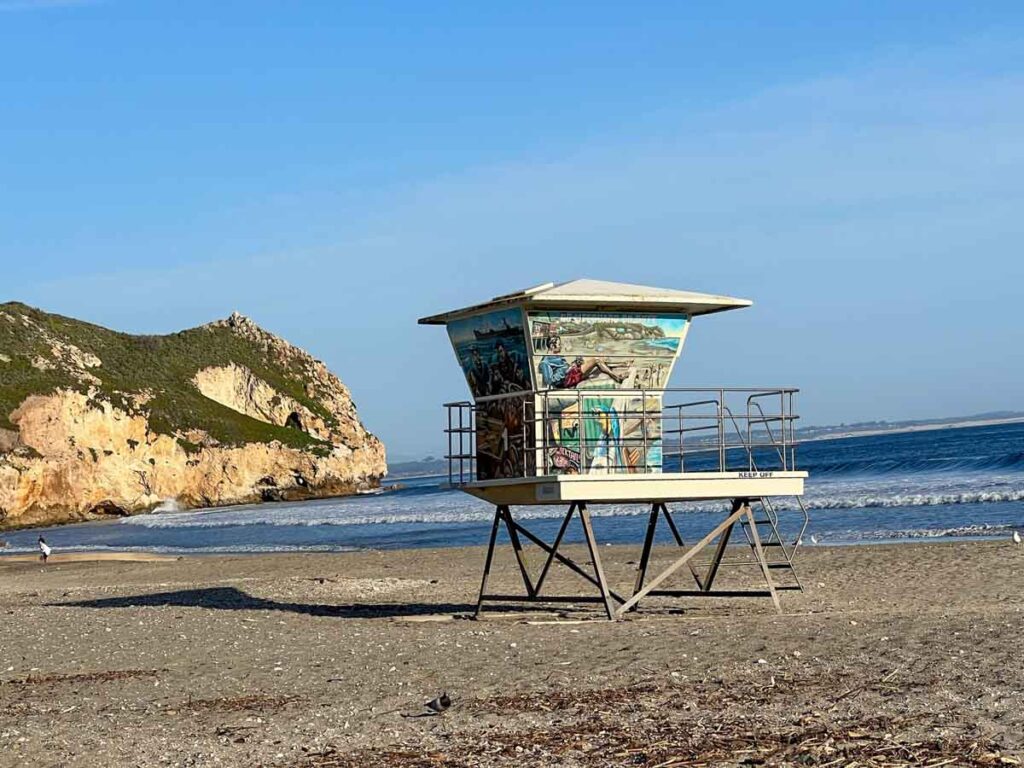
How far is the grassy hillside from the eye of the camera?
83912mm

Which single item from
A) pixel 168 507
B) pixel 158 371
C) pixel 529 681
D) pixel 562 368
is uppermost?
pixel 158 371

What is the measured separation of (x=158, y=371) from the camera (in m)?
102

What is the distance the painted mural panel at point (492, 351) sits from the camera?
17469mm

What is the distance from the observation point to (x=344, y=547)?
144ft

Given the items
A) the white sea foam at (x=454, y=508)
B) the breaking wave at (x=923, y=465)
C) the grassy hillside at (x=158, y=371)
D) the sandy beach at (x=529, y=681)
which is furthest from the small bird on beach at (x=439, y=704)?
the grassy hillside at (x=158, y=371)

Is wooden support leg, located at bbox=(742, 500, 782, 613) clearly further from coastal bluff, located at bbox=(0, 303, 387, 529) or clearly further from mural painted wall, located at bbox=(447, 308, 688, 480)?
coastal bluff, located at bbox=(0, 303, 387, 529)

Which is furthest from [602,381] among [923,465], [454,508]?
[923,465]

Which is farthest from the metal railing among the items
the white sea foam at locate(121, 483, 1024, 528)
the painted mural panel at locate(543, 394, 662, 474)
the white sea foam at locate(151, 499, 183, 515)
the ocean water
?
the white sea foam at locate(151, 499, 183, 515)

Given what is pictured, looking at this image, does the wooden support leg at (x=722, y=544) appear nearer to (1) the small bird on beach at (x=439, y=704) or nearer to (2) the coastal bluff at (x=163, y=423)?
(1) the small bird on beach at (x=439, y=704)

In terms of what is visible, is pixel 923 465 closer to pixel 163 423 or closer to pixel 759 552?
pixel 163 423

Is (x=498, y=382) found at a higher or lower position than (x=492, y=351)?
lower

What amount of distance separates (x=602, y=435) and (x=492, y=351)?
6.03 ft

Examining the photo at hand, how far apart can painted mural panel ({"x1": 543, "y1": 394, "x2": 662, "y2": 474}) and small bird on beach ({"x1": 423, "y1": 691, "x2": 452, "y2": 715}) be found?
6.29m

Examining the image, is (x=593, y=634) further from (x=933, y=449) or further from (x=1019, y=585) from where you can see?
(x=933, y=449)
